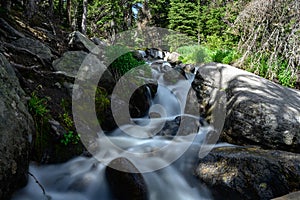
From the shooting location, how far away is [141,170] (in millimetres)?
4078

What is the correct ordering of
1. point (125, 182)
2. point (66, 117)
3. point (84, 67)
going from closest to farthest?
1. point (125, 182)
2. point (66, 117)
3. point (84, 67)

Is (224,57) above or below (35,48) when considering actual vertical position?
below

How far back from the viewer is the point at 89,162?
3.90m

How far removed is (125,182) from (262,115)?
10.8 ft

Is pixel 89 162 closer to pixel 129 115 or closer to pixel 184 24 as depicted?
pixel 129 115

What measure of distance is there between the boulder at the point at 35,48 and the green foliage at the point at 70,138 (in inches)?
97.3

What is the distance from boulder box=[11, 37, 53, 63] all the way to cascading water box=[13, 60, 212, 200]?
8.18 ft

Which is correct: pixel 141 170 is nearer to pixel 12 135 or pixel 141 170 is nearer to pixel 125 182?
pixel 125 182

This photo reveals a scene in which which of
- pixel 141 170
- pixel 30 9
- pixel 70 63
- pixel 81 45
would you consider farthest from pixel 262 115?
pixel 30 9

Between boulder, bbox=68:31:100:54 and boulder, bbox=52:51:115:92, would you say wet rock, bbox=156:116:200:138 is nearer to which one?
boulder, bbox=52:51:115:92

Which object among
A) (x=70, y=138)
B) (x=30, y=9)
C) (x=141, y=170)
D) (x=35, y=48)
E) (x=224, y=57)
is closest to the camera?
(x=70, y=138)

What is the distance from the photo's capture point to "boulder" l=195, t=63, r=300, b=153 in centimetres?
480

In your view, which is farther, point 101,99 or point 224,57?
point 224,57

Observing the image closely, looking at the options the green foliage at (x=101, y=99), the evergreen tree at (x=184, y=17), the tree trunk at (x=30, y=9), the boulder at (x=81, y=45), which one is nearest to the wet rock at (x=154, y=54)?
the evergreen tree at (x=184, y=17)
